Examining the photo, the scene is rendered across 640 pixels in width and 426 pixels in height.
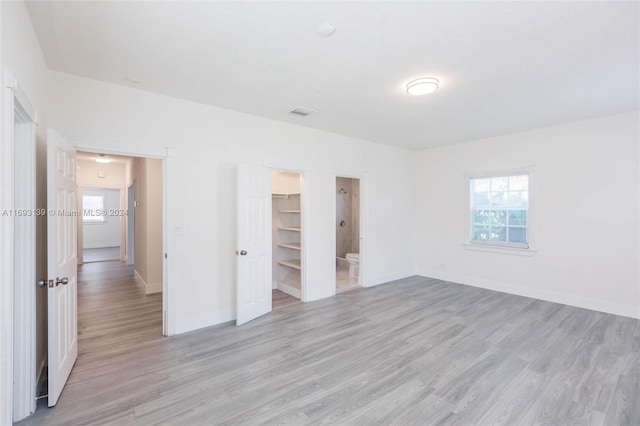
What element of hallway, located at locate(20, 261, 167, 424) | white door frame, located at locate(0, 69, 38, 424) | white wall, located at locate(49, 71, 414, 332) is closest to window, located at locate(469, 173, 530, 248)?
white wall, located at locate(49, 71, 414, 332)

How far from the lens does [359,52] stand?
2.38m

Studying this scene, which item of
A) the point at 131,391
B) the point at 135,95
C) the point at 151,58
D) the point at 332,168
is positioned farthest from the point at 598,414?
the point at 135,95

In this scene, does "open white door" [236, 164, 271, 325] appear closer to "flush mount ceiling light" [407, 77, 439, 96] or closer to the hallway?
the hallway

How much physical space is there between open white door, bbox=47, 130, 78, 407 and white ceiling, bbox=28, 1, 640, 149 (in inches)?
36.2

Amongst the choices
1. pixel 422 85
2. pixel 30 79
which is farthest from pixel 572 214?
pixel 30 79

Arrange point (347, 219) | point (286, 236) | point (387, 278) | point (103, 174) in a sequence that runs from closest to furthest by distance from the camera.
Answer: point (286, 236) → point (387, 278) → point (347, 219) → point (103, 174)

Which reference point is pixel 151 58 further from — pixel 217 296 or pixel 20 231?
pixel 217 296

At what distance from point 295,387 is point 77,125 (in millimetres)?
3227

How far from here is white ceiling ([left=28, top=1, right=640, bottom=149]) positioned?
1909mm

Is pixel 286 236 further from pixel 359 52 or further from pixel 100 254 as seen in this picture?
pixel 100 254

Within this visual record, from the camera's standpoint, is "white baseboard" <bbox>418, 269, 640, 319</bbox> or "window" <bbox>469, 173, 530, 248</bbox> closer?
"white baseboard" <bbox>418, 269, 640, 319</bbox>

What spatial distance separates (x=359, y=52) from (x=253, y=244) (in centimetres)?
258

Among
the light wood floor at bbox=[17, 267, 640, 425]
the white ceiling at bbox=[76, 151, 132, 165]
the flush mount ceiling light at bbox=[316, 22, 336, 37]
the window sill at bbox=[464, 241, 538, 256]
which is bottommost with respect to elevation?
the light wood floor at bbox=[17, 267, 640, 425]

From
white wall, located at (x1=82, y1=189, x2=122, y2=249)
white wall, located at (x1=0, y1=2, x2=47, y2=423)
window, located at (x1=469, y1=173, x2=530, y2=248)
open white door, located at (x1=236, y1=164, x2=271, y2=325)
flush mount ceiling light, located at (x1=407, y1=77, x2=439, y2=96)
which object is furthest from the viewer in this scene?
white wall, located at (x1=82, y1=189, x2=122, y2=249)
